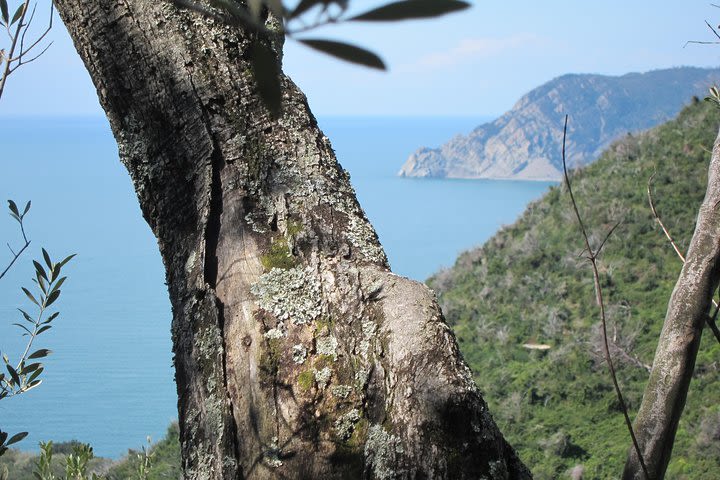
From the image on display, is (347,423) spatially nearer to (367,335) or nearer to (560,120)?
(367,335)

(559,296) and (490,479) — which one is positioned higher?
(490,479)

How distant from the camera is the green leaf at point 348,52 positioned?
13.7 inches

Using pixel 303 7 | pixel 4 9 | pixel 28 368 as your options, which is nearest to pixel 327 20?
Answer: pixel 303 7

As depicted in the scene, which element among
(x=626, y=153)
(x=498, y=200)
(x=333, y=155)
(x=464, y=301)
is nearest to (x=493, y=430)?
(x=333, y=155)

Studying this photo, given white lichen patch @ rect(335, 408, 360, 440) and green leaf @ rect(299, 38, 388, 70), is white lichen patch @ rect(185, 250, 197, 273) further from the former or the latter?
green leaf @ rect(299, 38, 388, 70)

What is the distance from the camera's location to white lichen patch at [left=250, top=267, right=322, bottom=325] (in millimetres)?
990

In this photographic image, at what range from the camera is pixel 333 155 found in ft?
3.92

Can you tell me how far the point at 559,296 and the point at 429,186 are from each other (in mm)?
17810

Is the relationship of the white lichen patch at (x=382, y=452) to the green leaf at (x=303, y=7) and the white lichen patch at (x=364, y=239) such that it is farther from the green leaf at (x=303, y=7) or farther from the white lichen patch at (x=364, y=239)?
the green leaf at (x=303, y=7)

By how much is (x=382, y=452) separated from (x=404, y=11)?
0.67 meters

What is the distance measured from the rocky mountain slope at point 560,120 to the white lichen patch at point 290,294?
2433cm

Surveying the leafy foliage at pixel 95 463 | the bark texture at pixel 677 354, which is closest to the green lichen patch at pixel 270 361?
the bark texture at pixel 677 354

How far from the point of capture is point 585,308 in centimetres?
982

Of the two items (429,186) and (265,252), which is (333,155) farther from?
(429,186)
